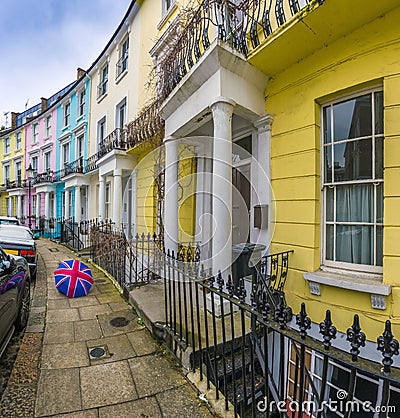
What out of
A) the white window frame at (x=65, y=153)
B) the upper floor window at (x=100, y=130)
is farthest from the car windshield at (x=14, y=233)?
the white window frame at (x=65, y=153)

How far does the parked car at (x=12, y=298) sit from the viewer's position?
9.37 feet

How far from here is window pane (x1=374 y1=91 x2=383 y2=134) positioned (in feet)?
10.4

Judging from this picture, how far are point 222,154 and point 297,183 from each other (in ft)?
3.86

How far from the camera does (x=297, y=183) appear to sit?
12.6ft

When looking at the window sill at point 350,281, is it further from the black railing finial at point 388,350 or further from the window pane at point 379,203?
the black railing finial at point 388,350

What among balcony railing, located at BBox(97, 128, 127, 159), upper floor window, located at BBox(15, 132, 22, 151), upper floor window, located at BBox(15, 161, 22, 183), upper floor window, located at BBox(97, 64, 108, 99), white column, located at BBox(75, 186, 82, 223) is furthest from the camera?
upper floor window, located at BBox(15, 161, 22, 183)

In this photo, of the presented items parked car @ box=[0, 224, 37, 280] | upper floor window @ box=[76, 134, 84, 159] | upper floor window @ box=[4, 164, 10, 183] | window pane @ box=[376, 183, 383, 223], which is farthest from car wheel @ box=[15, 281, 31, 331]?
upper floor window @ box=[4, 164, 10, 183]

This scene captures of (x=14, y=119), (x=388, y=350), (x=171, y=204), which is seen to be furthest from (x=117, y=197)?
(x=14, y=119)

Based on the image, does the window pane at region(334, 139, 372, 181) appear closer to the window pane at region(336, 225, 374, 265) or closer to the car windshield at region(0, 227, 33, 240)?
the window pane at region(336, 225, 374, 265)

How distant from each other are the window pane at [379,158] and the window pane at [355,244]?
65 centimetres

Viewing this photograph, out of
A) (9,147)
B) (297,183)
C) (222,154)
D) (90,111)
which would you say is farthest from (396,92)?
(9,147)

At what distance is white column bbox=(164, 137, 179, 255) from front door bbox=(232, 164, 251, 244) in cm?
127

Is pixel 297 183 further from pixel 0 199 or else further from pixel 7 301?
pixel 0 199

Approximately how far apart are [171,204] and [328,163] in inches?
122
